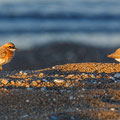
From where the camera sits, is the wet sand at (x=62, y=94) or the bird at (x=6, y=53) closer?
the wet sand at (x=62, y=94)

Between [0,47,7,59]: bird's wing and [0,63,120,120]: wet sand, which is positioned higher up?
[0,47,7,59]: bird's wing

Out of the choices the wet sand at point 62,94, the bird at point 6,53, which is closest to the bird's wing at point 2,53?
the bird at point 6,53

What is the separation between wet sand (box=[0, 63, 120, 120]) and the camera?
448 cm

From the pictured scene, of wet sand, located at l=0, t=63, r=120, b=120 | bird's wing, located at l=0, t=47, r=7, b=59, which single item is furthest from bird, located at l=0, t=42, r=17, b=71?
wet sand, located at l=0, t=63, r=120, b=120

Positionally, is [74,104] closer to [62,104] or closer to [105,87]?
[62,104]

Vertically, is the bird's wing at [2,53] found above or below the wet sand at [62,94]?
above

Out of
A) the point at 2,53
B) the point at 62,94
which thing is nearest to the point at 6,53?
the point at 2,53

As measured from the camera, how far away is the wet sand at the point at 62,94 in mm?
4484

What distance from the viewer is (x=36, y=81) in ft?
20.0

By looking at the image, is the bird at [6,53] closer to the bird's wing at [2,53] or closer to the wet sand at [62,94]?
the bird's wing at [2,53]

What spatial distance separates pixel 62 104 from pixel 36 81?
135 centimetres

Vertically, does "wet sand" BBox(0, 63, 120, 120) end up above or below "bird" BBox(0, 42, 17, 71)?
below

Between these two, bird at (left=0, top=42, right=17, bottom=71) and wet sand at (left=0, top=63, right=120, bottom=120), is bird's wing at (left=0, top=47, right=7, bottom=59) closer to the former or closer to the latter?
bird at (left=0, top=42, right=17, bottom=71)

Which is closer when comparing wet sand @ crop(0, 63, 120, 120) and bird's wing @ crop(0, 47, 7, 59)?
wet sand @ crop(0, 63, 120, 120)
